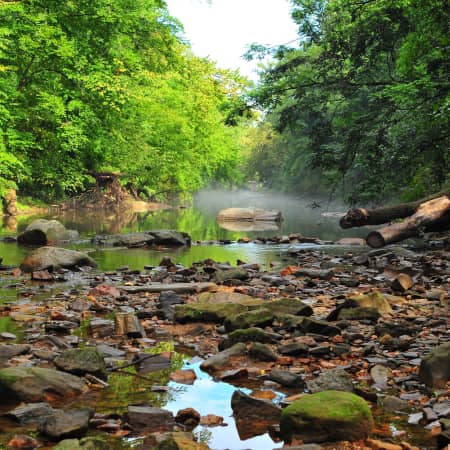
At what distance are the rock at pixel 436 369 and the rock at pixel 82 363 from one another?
8.44ft

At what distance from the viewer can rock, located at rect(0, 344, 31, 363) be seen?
17.0 ft

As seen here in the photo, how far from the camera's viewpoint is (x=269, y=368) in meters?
5.06

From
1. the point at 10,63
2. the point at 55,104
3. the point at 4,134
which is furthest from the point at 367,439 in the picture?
the point at 10,63

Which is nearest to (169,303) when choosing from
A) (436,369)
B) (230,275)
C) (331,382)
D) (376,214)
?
(230,275)

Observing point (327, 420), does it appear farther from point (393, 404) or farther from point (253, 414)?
point (393, 404)

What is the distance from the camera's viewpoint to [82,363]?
4.70 m

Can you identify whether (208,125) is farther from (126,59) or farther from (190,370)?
(190,370)

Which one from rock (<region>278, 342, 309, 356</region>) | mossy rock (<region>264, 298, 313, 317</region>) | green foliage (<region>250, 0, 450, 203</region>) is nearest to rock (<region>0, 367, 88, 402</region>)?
rock (<region>278, 342, 309, 356</region>)

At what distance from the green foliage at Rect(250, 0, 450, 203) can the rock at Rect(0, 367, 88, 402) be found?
11210 mm

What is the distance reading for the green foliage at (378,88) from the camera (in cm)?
1430

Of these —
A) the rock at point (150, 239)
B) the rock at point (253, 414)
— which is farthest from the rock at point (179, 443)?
the rock at point (150, 239)

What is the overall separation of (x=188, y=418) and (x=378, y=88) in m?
17.8

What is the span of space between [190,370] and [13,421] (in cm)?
158

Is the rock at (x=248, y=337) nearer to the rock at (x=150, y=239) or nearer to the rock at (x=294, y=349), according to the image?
the rock at (x=294, y=349)
